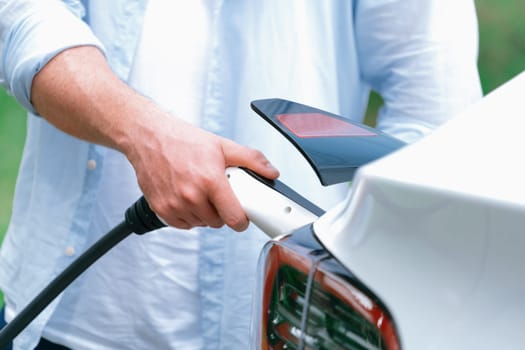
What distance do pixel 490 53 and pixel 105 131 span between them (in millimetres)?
2487

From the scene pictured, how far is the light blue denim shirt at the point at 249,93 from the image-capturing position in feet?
4.20

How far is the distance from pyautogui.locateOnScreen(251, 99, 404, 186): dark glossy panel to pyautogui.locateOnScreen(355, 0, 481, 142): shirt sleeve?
0.50 metres

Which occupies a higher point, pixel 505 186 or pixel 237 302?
pixel 505 186

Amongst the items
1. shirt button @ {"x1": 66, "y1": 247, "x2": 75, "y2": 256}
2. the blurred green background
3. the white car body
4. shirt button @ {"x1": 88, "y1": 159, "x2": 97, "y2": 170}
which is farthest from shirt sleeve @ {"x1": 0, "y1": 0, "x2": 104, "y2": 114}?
the blurred green background

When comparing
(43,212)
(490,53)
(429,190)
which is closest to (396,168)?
(429,190)

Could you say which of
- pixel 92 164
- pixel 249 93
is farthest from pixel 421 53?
pixel 92 164

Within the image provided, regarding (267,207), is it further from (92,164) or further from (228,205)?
(92,164)

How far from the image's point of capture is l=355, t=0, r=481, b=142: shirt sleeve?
4.45ft

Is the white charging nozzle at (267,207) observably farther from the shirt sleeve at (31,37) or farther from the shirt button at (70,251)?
the shirt button at (70,251)

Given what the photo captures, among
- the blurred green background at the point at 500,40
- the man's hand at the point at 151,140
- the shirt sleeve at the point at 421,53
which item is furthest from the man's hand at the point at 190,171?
the blurred green background at the point at 500,40

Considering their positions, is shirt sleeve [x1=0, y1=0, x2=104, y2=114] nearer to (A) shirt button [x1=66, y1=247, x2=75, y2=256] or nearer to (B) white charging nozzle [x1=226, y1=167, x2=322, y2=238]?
(A) shirt button [x1=66, y1=247, x2=75, y2=256]

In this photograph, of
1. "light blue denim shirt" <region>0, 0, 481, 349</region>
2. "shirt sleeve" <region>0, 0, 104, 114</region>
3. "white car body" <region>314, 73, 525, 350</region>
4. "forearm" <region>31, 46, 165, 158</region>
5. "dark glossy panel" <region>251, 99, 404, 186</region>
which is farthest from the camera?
"light blue denim shirt" <region>0, 0, 481, 349</region>

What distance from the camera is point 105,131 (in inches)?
40.3

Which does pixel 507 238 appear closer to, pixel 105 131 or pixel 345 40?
pixel 105 131
